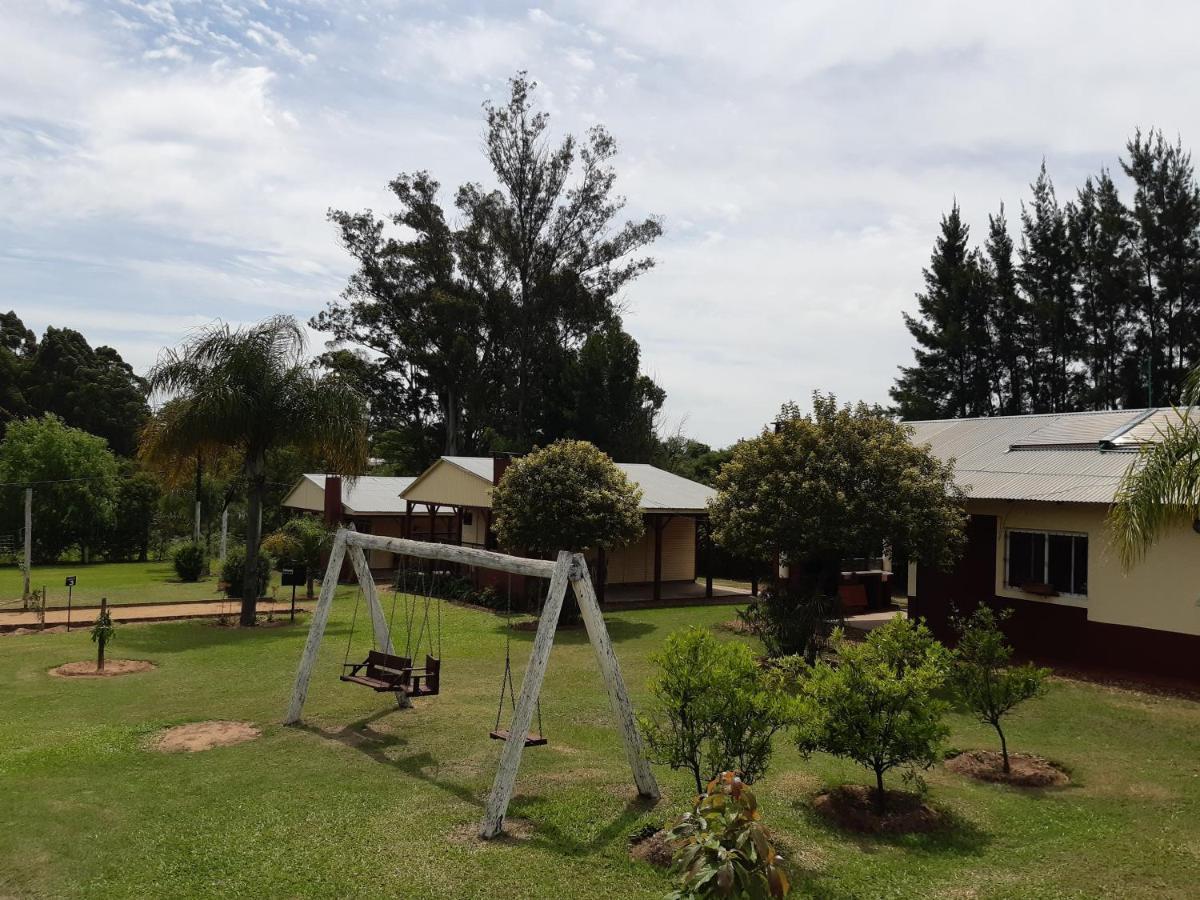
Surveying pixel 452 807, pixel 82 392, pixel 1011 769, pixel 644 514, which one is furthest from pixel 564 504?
pixel 82 392

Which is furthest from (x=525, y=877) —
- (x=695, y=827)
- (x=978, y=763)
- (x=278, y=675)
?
(x=278, y=675)

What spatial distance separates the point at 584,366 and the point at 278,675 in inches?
1158

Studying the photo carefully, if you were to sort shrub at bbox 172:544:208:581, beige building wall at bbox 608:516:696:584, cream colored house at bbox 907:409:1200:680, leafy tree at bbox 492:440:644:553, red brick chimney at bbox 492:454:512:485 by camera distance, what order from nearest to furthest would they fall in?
cream colored house at bbox 907:409:1200:680, leafy tree at bbox 492:440:644:553, red brick chimney at bbox 492:454:512:485, beige building wall at bbox 608:516:696:584, shrub at bbox 172:544:208:581

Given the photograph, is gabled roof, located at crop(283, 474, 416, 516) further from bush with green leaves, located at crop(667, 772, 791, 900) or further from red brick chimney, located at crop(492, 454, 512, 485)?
bush with green leaves, located at crop(667, 772, 791, 900)

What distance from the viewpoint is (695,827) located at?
5.27 metres

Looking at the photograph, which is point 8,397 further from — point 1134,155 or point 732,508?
point 1134,155

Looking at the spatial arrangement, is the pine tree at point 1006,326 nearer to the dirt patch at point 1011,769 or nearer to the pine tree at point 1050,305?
the pine tree at point 1050,305

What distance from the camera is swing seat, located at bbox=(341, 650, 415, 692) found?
11.5 metres

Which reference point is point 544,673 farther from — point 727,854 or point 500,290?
point 500,290

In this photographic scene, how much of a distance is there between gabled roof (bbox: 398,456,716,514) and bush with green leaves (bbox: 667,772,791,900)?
18.6 m

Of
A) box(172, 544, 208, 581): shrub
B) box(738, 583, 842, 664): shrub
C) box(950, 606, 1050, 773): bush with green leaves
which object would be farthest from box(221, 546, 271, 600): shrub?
box(950, 606, 1050, 773): bush with green leaves

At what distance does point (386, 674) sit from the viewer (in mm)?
11828

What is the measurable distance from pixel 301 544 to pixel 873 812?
2290cm

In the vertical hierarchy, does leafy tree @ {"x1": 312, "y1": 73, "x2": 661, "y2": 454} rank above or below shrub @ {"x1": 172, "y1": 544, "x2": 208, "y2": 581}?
above
